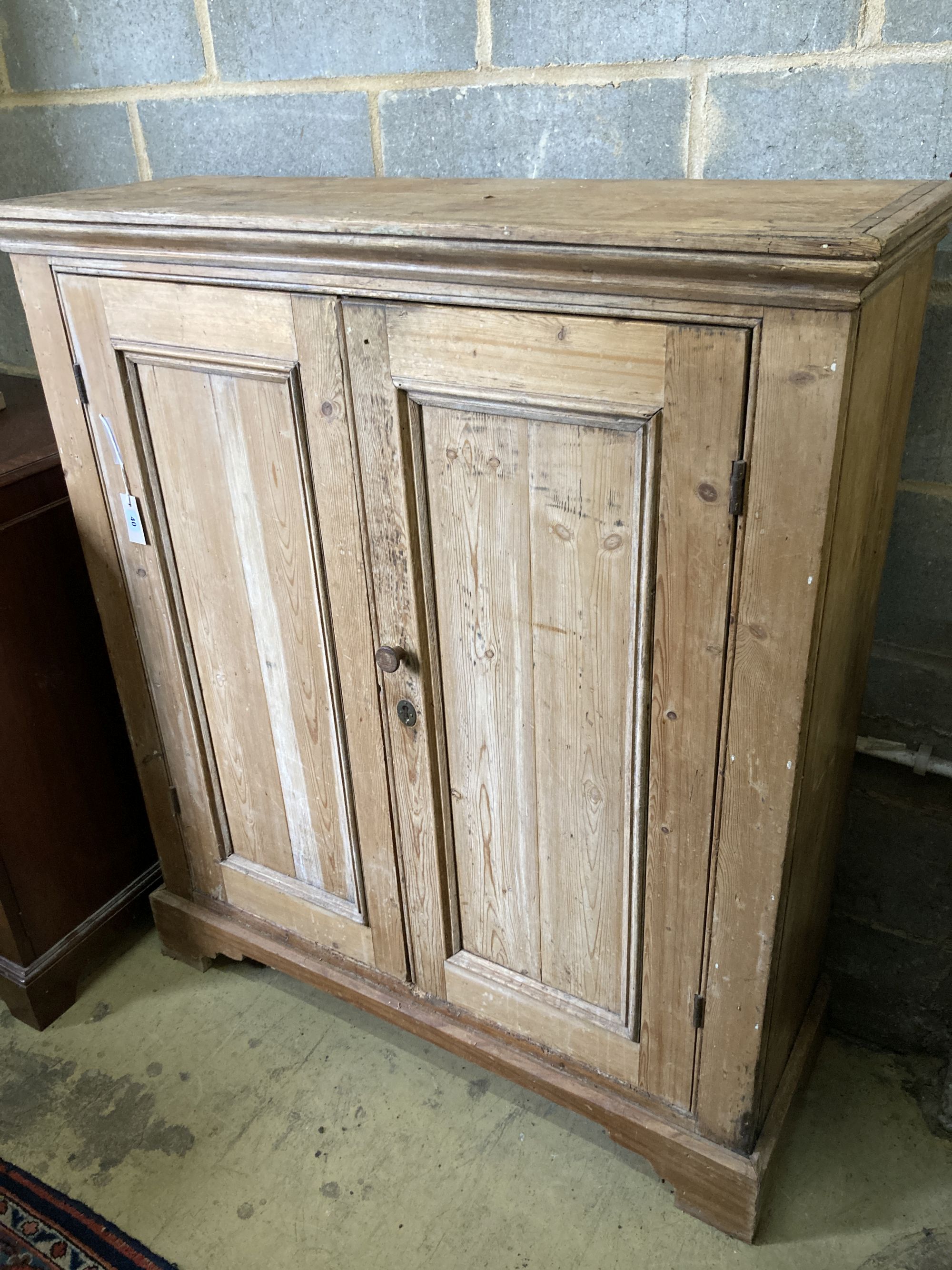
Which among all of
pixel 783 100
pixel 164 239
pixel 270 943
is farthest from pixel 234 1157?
pixel 783 100

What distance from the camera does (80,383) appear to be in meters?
1.36

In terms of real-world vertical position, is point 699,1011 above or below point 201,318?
below

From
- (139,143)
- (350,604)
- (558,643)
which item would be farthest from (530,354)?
(139,143)

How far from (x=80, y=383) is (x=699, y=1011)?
1198 millimetres

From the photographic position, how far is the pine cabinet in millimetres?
909

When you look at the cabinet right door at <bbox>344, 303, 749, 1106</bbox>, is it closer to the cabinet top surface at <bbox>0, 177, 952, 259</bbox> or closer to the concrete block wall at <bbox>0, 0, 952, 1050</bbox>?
the cabinet top surface at <bbox>0, 177, 952, 259</bbox>

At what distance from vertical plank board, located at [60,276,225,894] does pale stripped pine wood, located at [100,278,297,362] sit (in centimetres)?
5

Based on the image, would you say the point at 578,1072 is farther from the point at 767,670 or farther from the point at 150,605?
the point at 150,605

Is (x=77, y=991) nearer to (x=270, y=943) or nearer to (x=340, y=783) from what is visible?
(x=270, y=943)

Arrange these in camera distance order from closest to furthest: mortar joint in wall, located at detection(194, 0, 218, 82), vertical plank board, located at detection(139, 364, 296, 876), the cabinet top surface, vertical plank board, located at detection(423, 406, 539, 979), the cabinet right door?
1. the cabinet top surface
2. the cabinet right door
3. vertical plank board, located at detection(423, 406, 539, 979)
4. vertical plank board, located at detection(139, 364, 296, 876)
5. mortar joint in wall, located at detection(194, 0, 218, 82)

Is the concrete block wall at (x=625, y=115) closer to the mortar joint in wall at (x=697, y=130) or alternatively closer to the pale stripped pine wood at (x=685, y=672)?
the mortar joint in wall at (x=697, y=130)

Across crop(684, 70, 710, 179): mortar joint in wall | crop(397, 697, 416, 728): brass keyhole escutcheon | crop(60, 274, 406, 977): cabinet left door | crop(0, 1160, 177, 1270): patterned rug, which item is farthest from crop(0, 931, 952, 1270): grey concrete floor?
crop(684, 70, 710, 179): mortar joint in wall

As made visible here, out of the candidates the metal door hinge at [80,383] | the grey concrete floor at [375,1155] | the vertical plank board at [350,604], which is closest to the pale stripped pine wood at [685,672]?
the grey concrete floor at [375,1155]

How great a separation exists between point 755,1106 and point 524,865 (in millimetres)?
428
